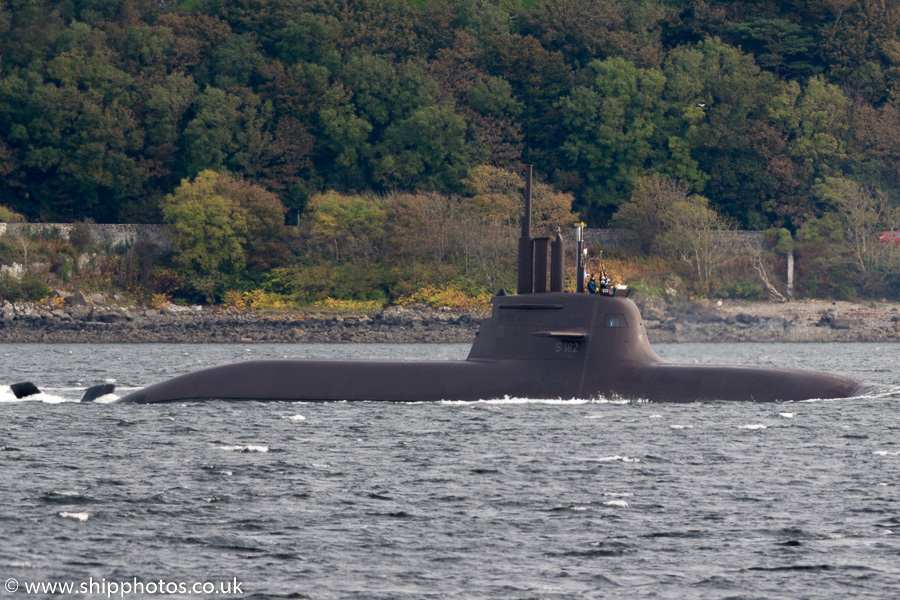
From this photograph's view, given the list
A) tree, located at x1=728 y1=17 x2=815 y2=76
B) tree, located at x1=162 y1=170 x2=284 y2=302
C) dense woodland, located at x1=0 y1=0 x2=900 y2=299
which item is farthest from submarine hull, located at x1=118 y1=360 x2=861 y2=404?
tree, located at x1=728 y1=17 x2=815 y2=76

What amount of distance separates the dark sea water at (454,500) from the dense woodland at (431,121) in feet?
202

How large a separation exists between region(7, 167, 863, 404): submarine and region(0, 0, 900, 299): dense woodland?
199 feet

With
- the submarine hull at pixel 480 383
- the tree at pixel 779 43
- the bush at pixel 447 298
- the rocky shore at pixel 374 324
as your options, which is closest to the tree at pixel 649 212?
the rocky shore at pixel 374 324

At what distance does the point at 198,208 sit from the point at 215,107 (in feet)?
33.4

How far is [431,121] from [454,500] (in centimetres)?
7960

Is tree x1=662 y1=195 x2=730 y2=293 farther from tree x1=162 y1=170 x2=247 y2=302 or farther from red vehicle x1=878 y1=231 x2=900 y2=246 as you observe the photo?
tree x1=162 y1=170 x2=247 y2=302

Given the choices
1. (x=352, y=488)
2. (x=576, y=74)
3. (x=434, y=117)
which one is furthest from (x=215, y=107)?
(x=352, y=488)

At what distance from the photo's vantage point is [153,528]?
17.5 m

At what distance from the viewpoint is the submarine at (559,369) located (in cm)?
2825

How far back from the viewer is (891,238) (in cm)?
9119

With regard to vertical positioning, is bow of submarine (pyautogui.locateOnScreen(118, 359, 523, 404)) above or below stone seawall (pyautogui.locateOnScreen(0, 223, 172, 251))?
below

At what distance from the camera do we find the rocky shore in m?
80.3

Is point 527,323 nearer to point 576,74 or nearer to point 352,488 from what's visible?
point 352,488

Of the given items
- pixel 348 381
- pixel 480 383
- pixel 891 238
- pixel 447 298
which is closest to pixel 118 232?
pixel 447 298
